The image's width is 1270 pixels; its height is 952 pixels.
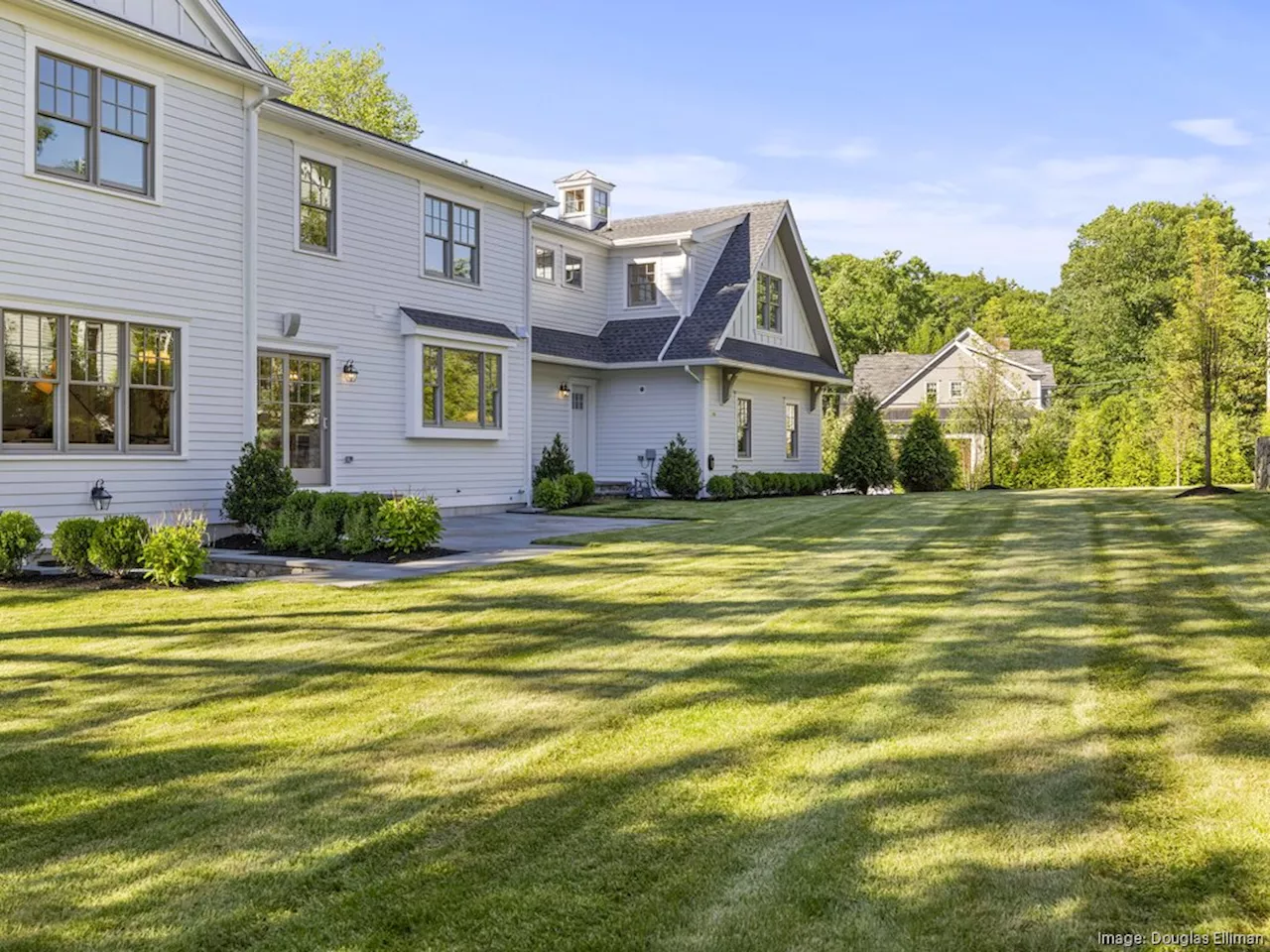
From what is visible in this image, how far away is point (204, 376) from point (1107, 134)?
98.1 feet

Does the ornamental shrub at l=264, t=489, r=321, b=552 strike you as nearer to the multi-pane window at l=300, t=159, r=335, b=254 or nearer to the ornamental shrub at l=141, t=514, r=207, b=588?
the ornamental shrub at l=141, t=514, r=207, b=588

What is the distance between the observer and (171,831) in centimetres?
340

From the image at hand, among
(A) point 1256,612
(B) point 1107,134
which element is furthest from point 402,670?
(B) point 1107,134

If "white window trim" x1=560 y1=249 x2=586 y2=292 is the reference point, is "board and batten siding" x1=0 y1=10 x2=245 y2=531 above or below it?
below

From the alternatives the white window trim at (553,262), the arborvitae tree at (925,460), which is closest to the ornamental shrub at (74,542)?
the white window trim at (553,262)

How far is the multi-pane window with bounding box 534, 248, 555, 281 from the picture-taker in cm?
2062

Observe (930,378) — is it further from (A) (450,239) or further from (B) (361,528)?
(B) (361,528)

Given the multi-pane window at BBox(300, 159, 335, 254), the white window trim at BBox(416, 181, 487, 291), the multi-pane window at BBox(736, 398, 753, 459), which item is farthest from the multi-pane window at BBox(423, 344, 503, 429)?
the multi-pane window at BBox(736, 398, 753, 459)

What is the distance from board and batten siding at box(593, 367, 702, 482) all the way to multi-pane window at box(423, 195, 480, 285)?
552 centimetres

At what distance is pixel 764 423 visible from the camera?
24.3 meters

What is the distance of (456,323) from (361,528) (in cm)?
663

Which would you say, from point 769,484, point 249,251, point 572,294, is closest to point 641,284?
point 572,294

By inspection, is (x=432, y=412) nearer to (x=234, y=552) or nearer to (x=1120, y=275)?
(x=234, y=552)

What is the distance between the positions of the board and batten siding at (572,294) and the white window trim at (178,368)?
332 inches
